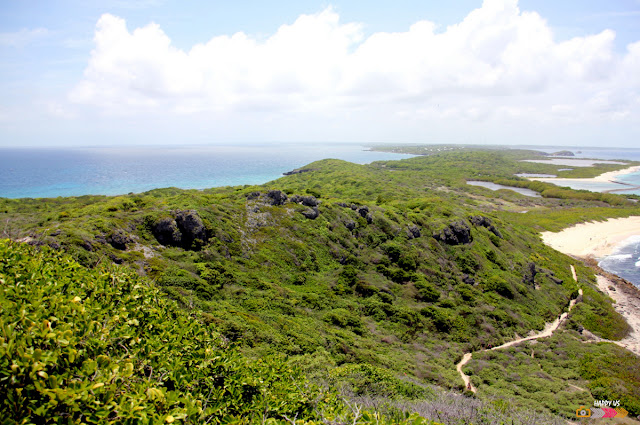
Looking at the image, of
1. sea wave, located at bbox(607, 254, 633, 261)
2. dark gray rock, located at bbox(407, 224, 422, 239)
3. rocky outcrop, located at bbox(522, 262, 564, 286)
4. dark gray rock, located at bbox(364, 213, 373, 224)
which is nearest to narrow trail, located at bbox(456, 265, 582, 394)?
rocky outcrop, located at bbox(522, 262, 564, 286)

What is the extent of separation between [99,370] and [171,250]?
21.1 meters

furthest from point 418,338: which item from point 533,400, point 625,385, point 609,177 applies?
point 609,177

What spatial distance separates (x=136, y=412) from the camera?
3.67 m

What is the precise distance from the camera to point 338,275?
27938mm

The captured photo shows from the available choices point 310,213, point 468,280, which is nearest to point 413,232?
point 468,280

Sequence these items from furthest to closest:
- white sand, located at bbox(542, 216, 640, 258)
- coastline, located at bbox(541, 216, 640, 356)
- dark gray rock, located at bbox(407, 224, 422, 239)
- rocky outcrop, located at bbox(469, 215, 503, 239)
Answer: white sand, located at bbox(542, 216, 640, 258) → rocky outcrop, located at bbox(469, 215, 503, 239) → dark gray rock, located at bbox(407, 224, 422, 239) → coastline, located at bbox(541, 216, 640, 356)

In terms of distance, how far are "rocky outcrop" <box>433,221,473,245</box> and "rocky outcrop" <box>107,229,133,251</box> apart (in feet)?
102

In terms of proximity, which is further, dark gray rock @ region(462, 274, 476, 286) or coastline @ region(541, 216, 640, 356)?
coastline @ region(541, 216, 640, 356)

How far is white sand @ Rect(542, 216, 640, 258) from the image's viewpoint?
2192 inches

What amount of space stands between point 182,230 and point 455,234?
30296 mm

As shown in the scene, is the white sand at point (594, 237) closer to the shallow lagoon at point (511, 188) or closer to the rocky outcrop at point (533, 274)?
the rocky outcrop at point (533, 274)

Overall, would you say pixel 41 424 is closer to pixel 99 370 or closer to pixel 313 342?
pixel 99 370
